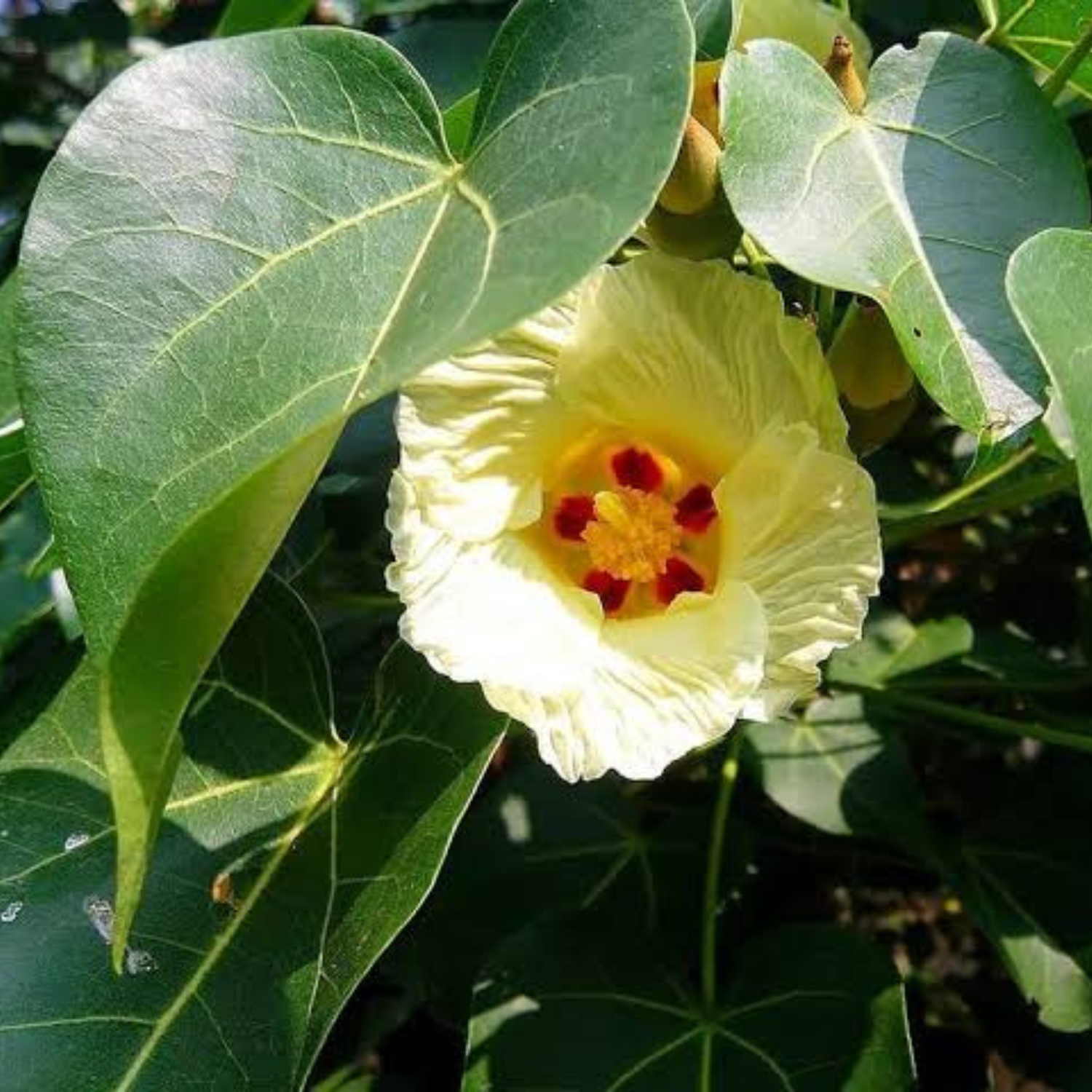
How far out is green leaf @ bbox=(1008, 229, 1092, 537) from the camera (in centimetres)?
55

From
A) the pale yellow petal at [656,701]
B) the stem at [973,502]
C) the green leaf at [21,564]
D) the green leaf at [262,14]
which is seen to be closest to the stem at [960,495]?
the stem at [973,502]

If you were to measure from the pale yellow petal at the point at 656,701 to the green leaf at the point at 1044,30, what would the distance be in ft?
1.19

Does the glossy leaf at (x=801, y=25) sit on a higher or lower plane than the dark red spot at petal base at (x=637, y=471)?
higher

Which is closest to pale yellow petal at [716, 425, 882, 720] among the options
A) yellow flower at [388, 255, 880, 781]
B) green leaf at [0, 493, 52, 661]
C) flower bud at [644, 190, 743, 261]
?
yellow flower at [388, 255, 880, 781]

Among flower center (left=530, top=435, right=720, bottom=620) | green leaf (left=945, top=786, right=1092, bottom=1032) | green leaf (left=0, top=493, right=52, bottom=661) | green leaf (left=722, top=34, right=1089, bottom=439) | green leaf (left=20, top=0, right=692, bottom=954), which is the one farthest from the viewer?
green leaf (left=0, top=493, right=52, bottom=661)

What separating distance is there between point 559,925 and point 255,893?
0.72 feet

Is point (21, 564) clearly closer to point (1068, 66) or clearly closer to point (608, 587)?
point (608, 587)

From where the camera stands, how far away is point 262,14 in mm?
905

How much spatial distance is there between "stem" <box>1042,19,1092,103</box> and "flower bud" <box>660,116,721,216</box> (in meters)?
0.18

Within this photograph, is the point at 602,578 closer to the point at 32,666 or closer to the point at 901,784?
the point at 901,784

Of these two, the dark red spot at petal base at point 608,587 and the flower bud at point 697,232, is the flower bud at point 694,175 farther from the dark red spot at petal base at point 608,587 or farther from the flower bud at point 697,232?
the dark red spot at petal base at point 608,587

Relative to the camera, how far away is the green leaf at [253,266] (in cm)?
51

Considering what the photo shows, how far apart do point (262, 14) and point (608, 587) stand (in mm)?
388

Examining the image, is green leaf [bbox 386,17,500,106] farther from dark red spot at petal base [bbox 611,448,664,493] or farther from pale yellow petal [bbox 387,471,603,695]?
pale yellow petal [bbox 387,471,603,695]
